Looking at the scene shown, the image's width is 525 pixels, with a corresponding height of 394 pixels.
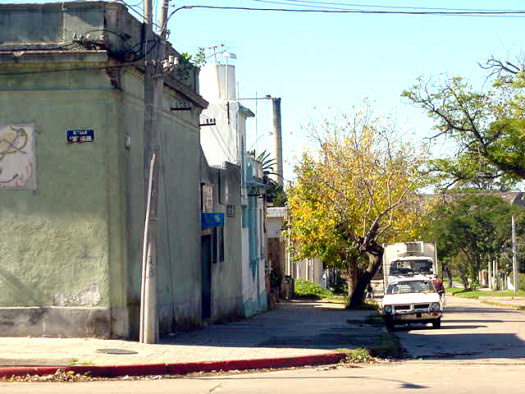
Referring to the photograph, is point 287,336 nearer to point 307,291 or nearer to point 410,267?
point 410,267

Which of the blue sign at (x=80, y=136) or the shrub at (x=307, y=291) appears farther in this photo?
the shrub at (x=307, y=291)

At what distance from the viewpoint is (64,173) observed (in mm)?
16688

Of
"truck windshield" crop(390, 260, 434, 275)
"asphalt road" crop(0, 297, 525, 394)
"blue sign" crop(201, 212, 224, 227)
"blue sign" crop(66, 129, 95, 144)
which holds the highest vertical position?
"blue sign" crop(66, 129, 95, 144)

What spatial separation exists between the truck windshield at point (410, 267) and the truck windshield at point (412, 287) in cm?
913

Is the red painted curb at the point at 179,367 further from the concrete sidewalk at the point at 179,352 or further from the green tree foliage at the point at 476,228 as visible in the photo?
the green tree foliage at the point at 476,228

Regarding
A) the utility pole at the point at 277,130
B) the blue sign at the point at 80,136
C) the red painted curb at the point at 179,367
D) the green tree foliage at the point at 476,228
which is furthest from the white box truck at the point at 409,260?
the green tree foliage at the point at 476,228

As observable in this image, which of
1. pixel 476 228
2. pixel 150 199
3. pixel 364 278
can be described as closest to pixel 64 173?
pixel 150 199


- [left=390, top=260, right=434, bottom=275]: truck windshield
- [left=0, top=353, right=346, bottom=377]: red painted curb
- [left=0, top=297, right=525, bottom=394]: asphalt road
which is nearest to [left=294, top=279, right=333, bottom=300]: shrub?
[left=390, top=260, right=434, bottom=275]: truck windshield

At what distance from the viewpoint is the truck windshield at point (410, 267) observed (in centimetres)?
3612

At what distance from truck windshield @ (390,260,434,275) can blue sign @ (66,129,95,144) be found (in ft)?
71.1

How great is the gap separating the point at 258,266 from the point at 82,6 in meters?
20.0

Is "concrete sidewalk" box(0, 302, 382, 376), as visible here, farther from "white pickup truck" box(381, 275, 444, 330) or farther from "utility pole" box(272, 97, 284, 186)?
"utility pole" box(272, 97, 284, 186)

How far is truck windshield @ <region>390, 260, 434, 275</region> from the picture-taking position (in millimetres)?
36125

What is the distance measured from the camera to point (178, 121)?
21.6 m
